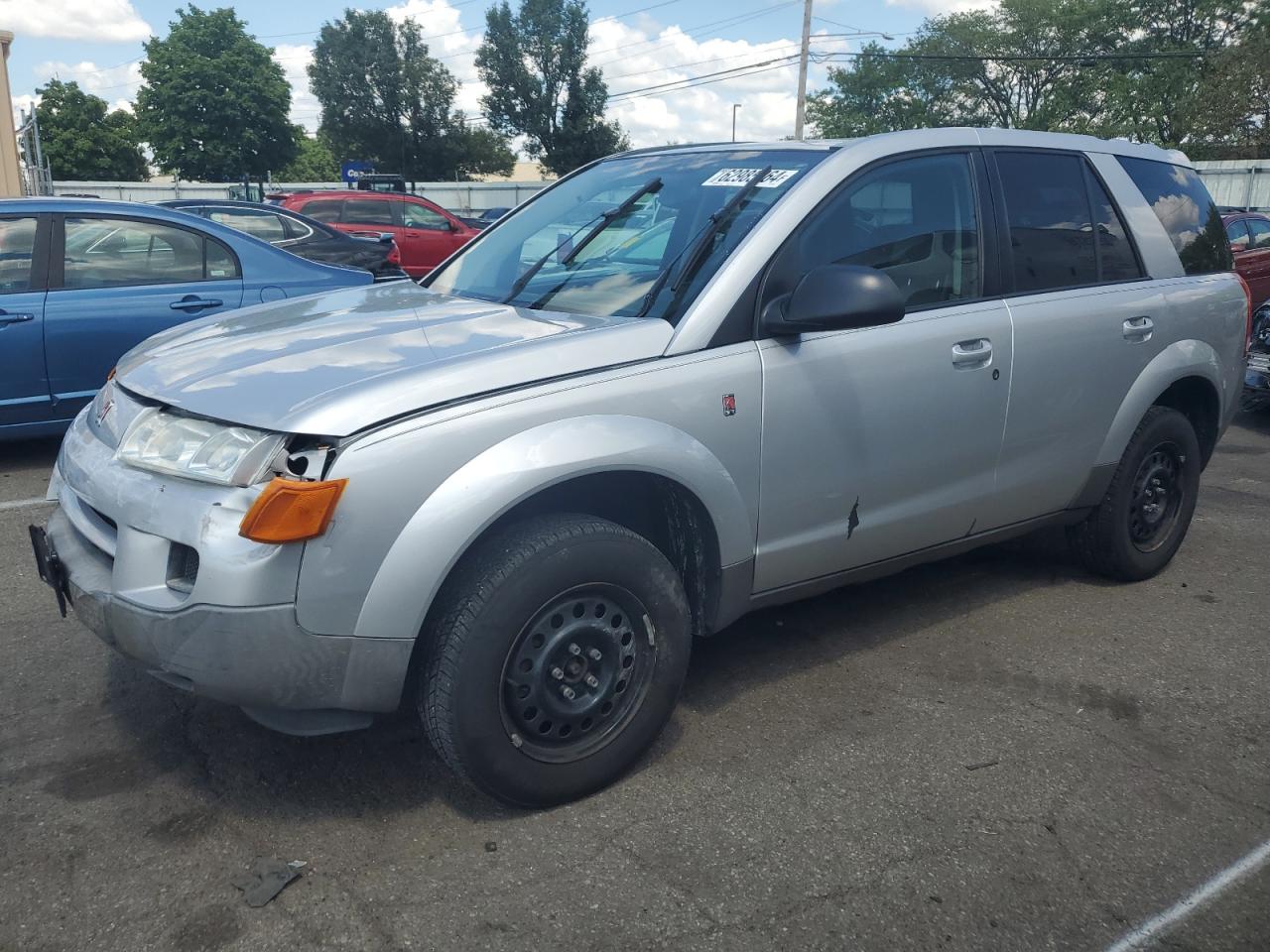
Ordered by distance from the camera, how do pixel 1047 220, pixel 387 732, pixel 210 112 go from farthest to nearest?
pixel 210 112 → pixel 1047 220 → pixel 387 732

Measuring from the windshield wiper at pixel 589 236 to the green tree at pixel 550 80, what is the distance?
55608 mm

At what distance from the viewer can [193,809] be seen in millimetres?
2865

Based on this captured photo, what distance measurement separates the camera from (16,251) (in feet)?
20.2

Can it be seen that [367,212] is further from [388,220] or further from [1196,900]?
[1196,900]

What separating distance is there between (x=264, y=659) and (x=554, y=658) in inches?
27.5

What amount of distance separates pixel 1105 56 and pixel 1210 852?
57.9 meters

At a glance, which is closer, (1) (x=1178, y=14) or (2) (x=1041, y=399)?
(2) (x=1041, y=399)

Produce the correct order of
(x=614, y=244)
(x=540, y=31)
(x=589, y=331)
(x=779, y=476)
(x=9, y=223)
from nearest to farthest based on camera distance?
(x=589, y=331), (x=779, y=476), (x=614, y=244), (x=9, y=223), (x=540, y=31)

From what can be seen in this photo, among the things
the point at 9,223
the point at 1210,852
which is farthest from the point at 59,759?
the point at 9,223

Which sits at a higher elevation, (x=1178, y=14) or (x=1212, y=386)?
(x=1178, y=14)

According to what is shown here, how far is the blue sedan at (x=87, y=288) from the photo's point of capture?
607cm

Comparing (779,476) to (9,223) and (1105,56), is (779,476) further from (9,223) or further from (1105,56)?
(1105,56)

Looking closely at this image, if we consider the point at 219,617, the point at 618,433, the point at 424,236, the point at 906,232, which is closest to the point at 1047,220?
the point at 906,232

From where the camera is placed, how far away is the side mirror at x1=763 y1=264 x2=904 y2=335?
3.04 meters
